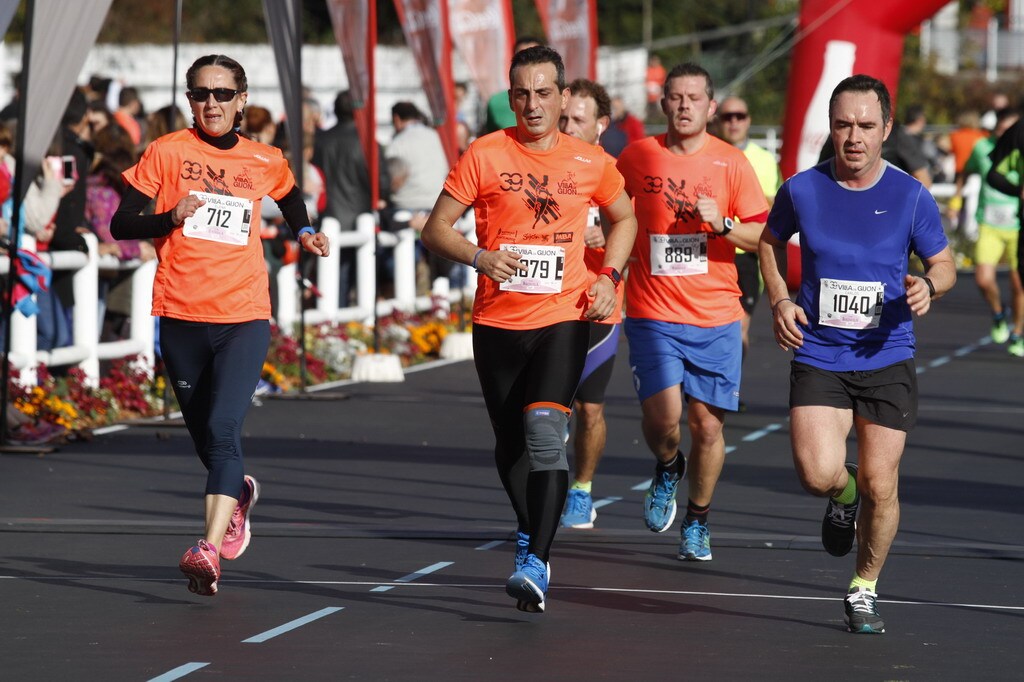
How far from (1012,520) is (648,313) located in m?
2.13

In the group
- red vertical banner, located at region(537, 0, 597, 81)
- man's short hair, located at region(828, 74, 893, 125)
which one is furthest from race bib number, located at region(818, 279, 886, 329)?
red vertical banner, located at region(537, 0, 597, 81)

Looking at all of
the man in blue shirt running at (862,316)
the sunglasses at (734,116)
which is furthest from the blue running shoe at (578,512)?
the sunglasses at (734,116)

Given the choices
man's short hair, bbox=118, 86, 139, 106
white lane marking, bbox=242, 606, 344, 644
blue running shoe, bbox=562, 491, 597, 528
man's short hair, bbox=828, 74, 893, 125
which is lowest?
blue running shoe, bbox=562, 491, 597, 528

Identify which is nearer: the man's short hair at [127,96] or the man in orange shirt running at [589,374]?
the man in orange shirt running at [589,374]

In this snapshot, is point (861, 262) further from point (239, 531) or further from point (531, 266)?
point (239, 531)

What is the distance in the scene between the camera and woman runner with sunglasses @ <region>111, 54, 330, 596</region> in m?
8.00

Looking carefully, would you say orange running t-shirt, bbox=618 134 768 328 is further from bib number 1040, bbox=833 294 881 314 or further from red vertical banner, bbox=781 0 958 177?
red vertical banner, bbox=781 0 958 177

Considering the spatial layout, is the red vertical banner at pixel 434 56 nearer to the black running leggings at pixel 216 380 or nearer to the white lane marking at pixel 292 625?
the black running leggings at pixel 216 380

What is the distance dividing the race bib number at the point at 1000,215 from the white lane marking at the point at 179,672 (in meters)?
14.7

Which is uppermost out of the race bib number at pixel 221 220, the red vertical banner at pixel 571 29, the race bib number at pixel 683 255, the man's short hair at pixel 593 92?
the red vertical banner at pixel 571 29

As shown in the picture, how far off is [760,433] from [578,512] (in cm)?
436

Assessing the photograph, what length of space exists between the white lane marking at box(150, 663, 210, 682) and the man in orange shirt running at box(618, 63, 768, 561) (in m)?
3.07

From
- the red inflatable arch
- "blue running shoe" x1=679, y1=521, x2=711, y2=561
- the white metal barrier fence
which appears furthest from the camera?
the red inflatable arch

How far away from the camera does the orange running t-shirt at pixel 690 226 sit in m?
9.21
